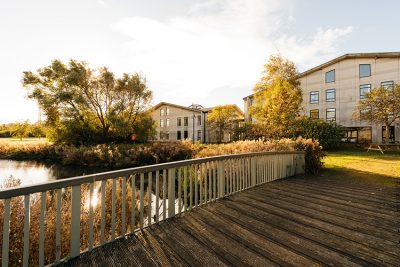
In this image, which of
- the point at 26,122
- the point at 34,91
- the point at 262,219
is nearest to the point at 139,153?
the point at 34,91

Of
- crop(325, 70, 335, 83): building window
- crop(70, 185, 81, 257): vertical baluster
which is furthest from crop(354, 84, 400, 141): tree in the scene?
crop(70, 185, 81, 257): vertical baluster

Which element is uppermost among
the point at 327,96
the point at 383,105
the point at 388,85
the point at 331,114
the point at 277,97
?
the point at 388,85

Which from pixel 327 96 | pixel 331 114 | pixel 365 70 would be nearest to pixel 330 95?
pixel 327 96

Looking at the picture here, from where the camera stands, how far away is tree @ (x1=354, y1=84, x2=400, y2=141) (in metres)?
22.0

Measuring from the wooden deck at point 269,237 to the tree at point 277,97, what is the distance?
16445mm

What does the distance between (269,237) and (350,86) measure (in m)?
31.7

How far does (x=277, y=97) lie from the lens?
2116 cm

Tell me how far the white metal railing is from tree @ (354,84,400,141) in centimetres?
2215

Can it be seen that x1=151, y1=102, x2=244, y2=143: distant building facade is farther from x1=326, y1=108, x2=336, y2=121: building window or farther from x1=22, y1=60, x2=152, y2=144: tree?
x1=22, y1=60, x2=152, y2=144: tree

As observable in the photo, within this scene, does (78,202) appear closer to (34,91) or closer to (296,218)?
(296,218)

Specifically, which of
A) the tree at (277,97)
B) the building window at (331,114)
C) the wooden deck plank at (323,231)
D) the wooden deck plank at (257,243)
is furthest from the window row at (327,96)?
the wooden deck plank at (257,243)

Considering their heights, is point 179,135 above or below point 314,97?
below

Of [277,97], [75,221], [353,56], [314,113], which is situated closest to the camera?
[75,221]

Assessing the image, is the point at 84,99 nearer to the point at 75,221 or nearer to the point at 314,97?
the point at 75,221
